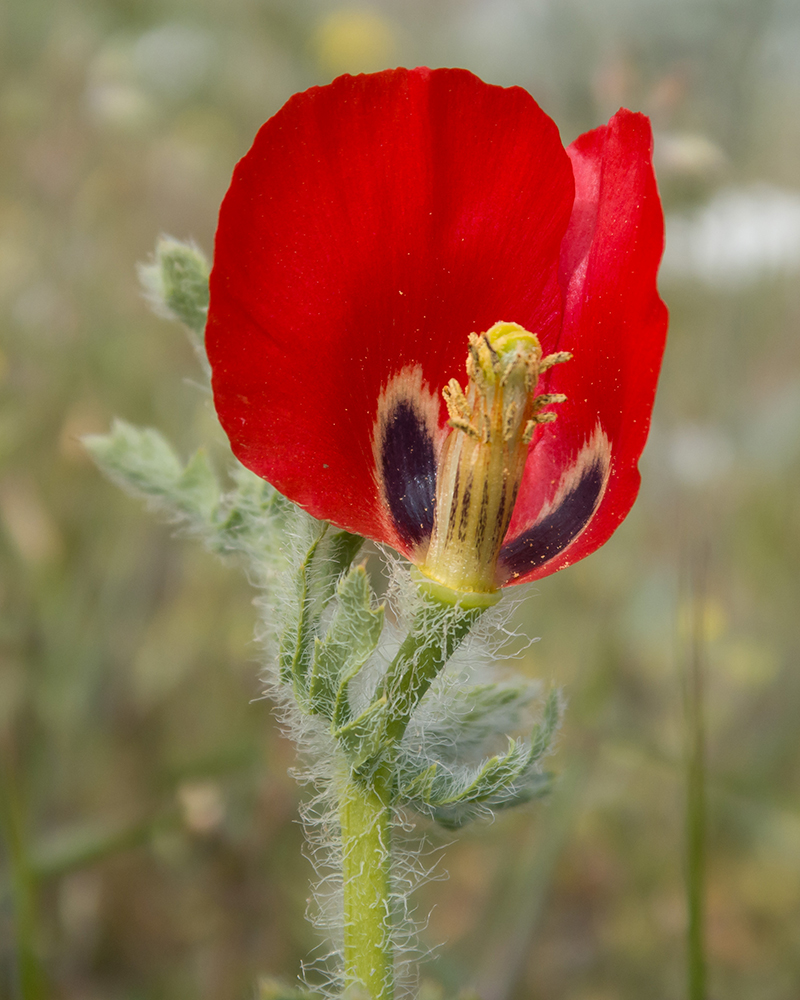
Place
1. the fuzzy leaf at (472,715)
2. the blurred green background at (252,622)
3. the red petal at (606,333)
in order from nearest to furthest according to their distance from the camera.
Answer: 1. the red petal at (606,333)
2. the fuzzy leaf at (472,715)
3. the blurred green background at (252,622)

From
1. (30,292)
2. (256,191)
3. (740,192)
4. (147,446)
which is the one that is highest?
(740,192)

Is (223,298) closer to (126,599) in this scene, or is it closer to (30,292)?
(126,599)

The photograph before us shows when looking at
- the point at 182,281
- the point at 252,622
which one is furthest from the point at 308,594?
the point at 252,622

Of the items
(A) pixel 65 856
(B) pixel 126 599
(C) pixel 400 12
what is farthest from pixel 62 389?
(C) pixel 400 12

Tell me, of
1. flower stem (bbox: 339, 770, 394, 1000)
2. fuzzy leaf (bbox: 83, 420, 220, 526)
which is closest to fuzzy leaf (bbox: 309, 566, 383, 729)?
flower stem (bbox: 339, 770, 394, 1000)

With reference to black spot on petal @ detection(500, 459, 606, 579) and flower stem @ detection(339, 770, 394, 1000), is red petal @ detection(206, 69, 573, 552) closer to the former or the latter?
black spot on petal @ detection(500, 459, 606, 579)

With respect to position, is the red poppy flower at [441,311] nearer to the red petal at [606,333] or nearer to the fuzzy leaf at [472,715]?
the red petal at [606,333]

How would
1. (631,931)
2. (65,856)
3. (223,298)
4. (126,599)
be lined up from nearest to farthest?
(223,298)
(65,856)
(631,931)
(126,599)

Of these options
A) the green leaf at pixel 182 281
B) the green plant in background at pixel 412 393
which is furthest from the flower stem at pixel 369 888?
the green leaf at pixel 182 281
